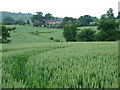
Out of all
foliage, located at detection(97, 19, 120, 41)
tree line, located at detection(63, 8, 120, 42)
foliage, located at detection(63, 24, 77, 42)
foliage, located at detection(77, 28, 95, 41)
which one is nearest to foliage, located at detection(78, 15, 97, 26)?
foliage, located at detection(63, 24, 77, 42)

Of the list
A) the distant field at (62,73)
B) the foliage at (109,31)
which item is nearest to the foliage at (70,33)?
the foliage at (109,31)

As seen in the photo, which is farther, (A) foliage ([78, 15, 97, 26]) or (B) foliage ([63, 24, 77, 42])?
(A) foliage ([78, 15, 97, 26])

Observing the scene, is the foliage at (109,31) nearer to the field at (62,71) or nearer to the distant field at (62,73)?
the field at (62,71)

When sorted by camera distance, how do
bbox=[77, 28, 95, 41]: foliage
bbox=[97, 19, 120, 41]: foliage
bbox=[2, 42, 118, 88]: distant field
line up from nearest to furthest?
bbox=[2, 42, 118, 88]: distant field, bbox=[97, 19, 120, 41]: foliage, bbox=[77, 28, 95, 41]: foliage

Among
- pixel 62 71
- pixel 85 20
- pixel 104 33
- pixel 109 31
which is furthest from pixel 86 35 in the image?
pixel 62 71

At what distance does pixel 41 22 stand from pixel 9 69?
105453 mm

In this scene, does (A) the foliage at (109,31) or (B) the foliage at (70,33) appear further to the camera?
(B) the foliage at (70,33)

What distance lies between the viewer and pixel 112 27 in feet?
161

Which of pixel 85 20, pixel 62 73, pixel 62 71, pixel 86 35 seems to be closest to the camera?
pixel 62 73

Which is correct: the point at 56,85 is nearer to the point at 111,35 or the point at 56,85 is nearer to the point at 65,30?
the point at 111,35

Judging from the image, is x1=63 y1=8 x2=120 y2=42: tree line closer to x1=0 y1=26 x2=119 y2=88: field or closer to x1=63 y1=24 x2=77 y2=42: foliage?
x1=63 y1=24 x2=77 y2=42: foliage

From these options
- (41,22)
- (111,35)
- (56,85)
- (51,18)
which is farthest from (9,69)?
(51,18)

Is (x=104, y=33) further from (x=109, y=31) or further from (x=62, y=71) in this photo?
(x=62, y=71)

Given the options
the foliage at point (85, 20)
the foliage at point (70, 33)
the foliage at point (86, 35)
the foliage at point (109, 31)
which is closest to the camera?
the foliage at point (109, 31)
